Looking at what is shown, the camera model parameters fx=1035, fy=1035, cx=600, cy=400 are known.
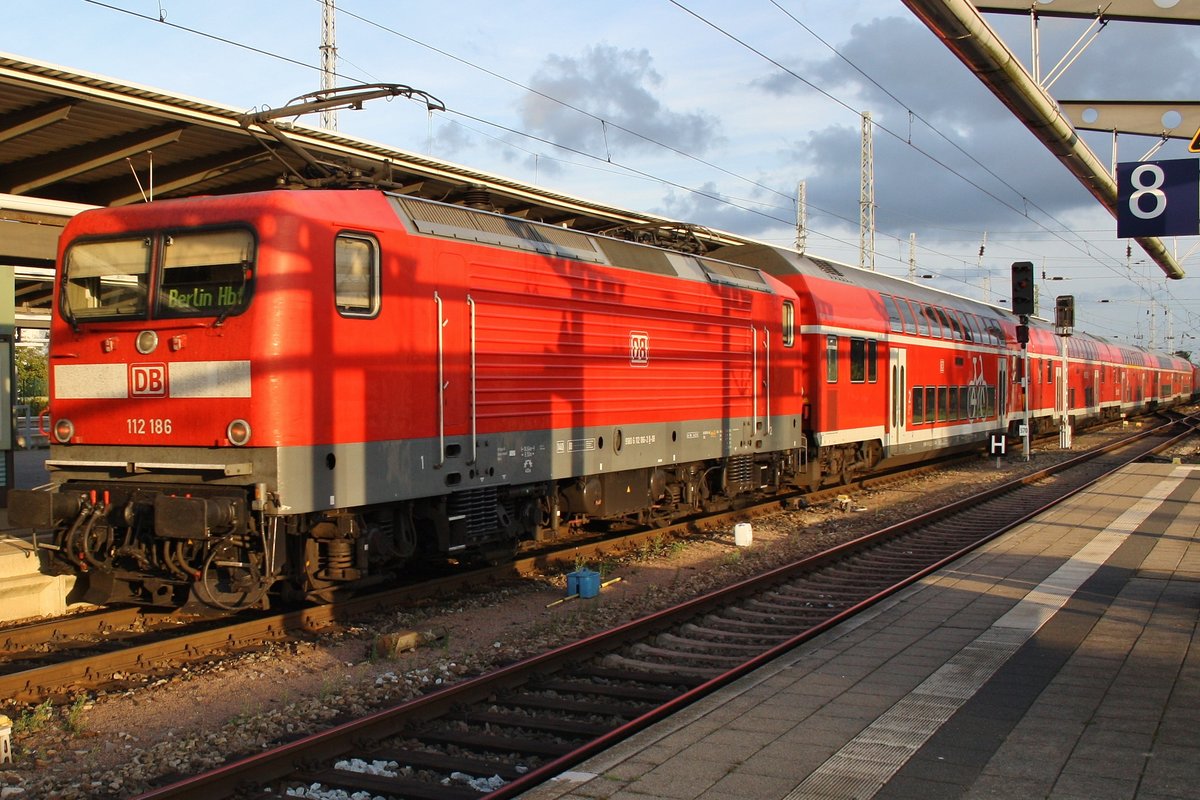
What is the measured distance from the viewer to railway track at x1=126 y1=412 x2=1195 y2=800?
18.7ft

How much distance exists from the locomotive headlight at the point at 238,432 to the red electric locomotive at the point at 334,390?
16 mm

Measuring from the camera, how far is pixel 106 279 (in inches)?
370

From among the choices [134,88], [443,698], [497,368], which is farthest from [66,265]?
[443,698]

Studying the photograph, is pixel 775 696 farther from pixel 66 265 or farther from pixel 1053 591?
pixel 66 265

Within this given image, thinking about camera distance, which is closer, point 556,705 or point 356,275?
point 556,705

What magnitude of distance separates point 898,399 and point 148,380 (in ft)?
55.3

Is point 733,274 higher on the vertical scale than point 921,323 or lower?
higher

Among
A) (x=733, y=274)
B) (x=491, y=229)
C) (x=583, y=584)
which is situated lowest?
(x=583, y=584)

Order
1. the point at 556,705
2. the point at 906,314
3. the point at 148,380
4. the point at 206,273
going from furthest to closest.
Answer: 1. the point at 906,314
2. the point at 148,380
3. the point at 206,273
4. the point at 556,705

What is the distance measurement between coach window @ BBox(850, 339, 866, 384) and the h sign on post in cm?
797

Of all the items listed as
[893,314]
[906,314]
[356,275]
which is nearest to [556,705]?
[356,275]

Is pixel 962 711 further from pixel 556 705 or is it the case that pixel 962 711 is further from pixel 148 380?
pixel 148 380

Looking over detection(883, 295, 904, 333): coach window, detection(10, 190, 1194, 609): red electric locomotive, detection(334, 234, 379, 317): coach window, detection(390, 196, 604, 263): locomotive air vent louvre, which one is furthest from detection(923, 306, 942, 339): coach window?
detection(334, 234, 379, 317): coach window

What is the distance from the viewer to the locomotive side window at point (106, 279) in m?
9.20
